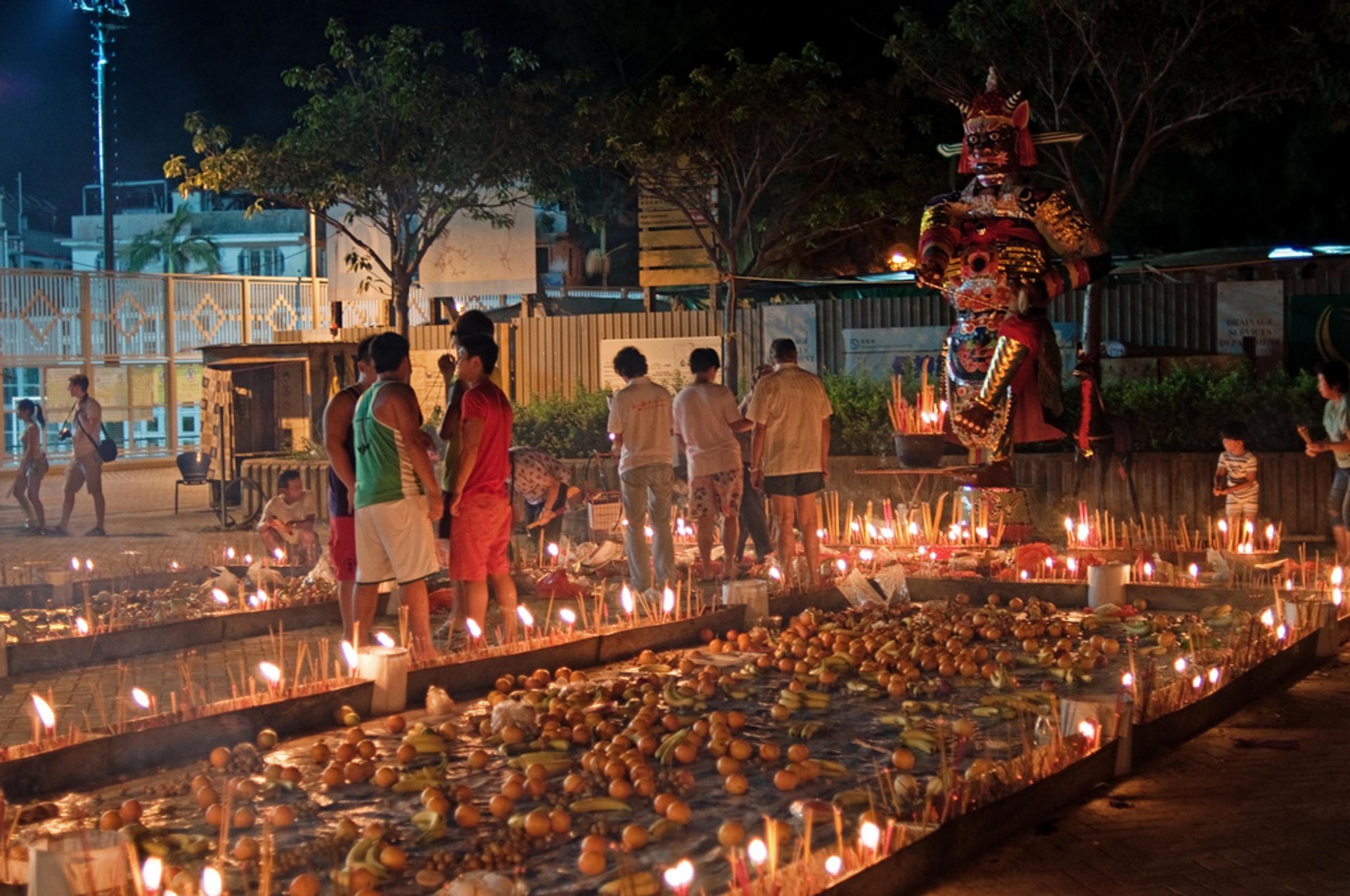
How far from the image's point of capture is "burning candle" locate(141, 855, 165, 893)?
429 centimetres

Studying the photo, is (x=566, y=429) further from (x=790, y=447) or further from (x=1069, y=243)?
(x=1069, y=243)

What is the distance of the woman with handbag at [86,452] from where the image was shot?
55.5 feet

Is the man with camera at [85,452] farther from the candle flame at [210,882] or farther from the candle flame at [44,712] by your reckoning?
the candle flame at [210,882]

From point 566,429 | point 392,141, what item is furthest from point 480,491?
point 392,141

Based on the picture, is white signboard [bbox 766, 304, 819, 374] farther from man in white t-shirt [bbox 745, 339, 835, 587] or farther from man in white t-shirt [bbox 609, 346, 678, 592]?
man in white t-shirt [bbox 609, 346, 678, 592]

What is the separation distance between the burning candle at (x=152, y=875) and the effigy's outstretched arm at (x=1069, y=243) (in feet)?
24.9

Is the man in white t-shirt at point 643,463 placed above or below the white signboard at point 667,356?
below

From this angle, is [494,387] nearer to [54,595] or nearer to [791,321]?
[54,595]

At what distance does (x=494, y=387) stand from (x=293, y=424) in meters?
12.3

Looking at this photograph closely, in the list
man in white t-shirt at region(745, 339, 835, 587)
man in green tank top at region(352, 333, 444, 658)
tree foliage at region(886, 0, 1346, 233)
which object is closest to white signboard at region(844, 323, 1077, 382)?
tree foliage at region(886, 0, 1346, 233)

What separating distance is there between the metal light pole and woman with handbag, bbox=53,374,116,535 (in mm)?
19149

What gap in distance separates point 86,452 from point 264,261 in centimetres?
3462

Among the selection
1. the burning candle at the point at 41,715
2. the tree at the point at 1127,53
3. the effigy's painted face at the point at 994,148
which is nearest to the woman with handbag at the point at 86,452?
the tree at the point at 1127,53

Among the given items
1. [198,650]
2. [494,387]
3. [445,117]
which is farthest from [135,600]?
[445,117]
